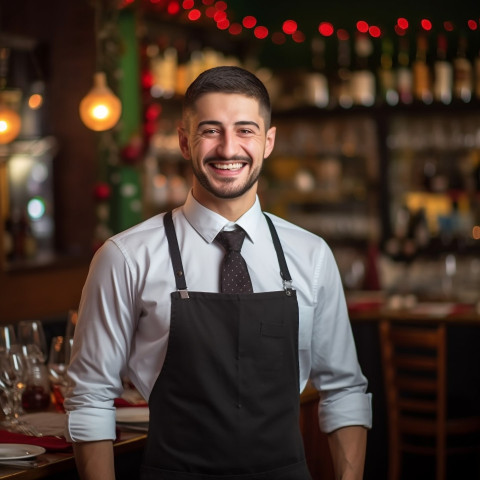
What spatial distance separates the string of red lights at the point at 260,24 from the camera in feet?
22.9

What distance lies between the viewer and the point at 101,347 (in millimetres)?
2109

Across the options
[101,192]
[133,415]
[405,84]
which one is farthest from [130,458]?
[405,84]

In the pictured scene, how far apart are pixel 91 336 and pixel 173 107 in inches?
203

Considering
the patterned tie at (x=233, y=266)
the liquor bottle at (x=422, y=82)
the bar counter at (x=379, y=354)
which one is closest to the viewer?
the patterned tie at (x=233, y=266)

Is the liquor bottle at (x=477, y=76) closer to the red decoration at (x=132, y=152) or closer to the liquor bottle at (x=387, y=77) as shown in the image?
the liquor bottle at (x=387, y=77)

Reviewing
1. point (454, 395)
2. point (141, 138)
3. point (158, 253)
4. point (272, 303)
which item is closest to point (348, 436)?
point (272, 303)

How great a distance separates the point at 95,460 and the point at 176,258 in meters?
0.50

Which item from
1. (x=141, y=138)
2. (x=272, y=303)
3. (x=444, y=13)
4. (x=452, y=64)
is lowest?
(x=272, y=303)

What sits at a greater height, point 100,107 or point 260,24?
point 260,24

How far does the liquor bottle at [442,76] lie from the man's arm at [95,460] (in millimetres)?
5255

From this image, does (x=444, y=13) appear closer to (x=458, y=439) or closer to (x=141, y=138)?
(x=141, y=138)

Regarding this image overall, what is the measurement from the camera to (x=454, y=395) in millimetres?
4934

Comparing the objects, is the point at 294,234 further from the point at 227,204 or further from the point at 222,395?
the point at 222,395

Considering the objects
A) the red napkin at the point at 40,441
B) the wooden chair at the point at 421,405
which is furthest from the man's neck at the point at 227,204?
the wooden chair at the point at 421,405
